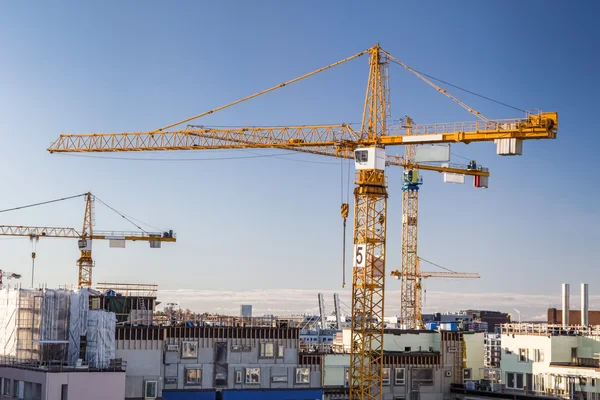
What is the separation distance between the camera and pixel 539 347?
108 metres

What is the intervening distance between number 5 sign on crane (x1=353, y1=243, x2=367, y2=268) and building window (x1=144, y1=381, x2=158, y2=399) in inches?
1184

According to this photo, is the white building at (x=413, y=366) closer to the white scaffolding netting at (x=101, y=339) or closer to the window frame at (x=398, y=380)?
the window frame at (x=398, y=380)

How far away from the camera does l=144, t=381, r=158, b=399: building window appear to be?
9575 cm

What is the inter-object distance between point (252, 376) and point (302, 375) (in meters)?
5.89

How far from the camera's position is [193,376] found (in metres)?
100

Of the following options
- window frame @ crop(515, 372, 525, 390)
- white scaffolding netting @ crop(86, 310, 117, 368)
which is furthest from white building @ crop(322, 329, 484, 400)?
white scaffolding netting @ crop(86, 310, 117, 368)

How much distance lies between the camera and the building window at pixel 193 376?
328 ft

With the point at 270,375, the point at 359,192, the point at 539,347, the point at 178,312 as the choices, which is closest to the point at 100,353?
the point at 270,375

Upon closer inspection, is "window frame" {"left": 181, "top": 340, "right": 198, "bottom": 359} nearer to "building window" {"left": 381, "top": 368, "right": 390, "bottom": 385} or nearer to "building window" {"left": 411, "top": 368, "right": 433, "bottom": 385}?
"building window" {"left": 381, "top": 368, "right": 390, "bottom": 385}

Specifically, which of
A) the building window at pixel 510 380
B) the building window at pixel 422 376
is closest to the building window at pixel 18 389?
the building window at pixel 422 376

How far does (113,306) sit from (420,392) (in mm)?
37165

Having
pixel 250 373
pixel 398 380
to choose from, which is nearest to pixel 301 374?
pixel 250 373

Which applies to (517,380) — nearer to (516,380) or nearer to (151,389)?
(516,380)

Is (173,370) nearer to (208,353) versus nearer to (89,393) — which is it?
(208,353)
